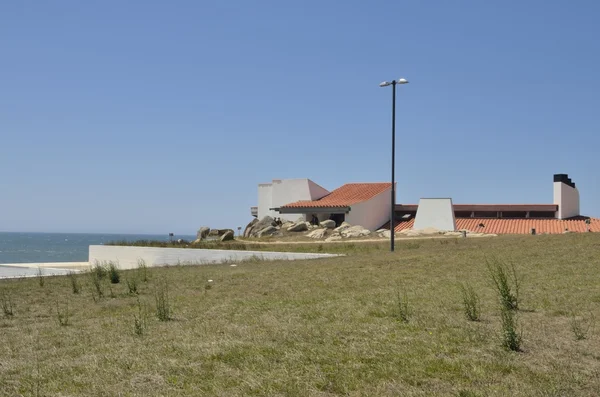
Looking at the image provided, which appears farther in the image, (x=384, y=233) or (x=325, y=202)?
(x=325, y=202)

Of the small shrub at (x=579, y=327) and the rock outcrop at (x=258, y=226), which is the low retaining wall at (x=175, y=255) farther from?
the small shrub at (x=579, y=327)

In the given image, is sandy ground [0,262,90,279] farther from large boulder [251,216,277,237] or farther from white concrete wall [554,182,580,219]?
white concrete wall [554,182,580,219]

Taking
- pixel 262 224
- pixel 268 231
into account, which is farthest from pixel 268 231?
pixel 262 224

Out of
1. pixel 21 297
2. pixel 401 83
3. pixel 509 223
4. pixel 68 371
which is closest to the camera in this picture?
pixel 68 371

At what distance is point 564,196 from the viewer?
41.8 meters

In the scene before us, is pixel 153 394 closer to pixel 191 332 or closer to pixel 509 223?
pixel 191 332

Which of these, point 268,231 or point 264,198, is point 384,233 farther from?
point 264,198

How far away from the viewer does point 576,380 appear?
6215 millimetres

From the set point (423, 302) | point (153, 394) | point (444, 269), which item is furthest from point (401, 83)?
point (153, 394)

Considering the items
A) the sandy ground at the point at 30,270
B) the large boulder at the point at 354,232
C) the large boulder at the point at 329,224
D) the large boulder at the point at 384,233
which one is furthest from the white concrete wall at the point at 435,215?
the sandy ground at the point at 30,270

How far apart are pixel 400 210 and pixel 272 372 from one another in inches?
1552

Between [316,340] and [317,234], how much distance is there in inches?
1205

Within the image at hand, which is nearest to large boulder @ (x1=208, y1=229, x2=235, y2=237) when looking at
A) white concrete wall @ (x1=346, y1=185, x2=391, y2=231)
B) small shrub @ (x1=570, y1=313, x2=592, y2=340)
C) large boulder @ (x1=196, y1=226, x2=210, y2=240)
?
large boulder @ (x1=196, y1=226, x2=210, y2=240)

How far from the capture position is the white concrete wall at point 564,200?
136 ft
